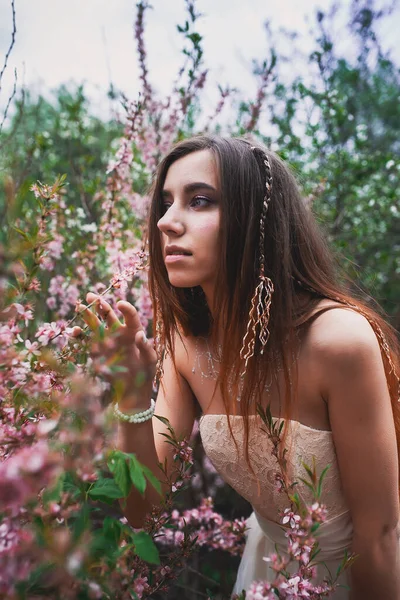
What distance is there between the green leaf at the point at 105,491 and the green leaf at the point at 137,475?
0.11 metres

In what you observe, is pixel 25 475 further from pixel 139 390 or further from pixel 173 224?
pixel 173 224

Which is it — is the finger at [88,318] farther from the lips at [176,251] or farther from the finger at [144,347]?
the lips at [176,251]

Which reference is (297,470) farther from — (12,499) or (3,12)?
(3,12)

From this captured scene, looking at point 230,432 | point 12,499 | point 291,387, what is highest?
point 12,499

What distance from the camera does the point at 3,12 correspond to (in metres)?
1.83

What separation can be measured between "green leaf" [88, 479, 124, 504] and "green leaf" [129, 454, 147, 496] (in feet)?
0.35

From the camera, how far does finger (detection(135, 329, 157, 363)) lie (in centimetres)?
112

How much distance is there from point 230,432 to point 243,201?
76cm

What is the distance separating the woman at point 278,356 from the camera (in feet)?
4.70

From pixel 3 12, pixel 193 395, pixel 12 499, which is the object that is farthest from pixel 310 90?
pixel 12 499

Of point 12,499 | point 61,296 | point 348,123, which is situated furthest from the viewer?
point 348,123

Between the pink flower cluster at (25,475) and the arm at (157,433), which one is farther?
the arm at (157,433)

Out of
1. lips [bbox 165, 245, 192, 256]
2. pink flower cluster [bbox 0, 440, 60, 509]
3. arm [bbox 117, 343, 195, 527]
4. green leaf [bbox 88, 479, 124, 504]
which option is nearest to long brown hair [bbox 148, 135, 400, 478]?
lips [bbox 165, 245, 192, 256]

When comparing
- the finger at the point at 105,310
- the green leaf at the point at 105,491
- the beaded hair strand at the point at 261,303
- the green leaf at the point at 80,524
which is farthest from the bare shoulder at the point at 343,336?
the green leaf at the point at 80,524
